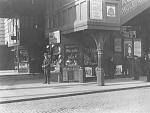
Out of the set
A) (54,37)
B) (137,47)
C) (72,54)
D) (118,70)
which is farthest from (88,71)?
(137,47)

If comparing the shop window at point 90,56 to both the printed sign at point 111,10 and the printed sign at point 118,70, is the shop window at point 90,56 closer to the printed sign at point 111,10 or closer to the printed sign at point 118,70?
the printed sign at point 118,70

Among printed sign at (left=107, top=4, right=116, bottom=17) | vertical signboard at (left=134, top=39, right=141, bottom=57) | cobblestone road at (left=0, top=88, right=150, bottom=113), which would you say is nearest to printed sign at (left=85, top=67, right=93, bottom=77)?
printed sign at (left=107, top=4, right=116, bottom=17)

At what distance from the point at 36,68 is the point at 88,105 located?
18513mm

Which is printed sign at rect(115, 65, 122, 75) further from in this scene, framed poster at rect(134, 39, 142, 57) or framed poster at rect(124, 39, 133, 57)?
framed poster at rect(134, 39, 142, 57)

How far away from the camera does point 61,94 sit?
1518 centimetres

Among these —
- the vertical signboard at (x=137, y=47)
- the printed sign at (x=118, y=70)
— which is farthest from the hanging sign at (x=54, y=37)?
the vertical signboard at (x=137, y=47)

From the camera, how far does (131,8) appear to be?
22.8 meters

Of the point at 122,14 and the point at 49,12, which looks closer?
the point at 122,14

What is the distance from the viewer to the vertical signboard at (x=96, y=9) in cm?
1906

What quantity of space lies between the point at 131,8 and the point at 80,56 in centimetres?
489

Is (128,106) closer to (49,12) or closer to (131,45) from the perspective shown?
(131,45)

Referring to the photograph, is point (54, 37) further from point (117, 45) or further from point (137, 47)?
point (137, 47)

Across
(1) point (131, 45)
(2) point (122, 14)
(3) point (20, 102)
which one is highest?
(2) point (122, 14)

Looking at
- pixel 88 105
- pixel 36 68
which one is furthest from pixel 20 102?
pixel 36 68
